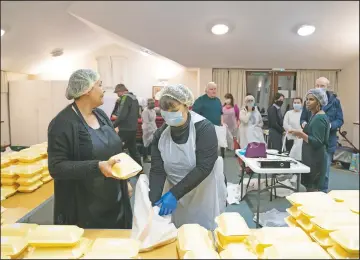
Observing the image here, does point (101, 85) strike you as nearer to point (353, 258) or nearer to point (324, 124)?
point (353, 258)

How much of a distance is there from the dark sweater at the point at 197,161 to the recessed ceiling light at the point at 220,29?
43cm

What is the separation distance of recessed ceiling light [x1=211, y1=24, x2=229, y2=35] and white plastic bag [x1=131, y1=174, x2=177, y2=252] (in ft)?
1.69

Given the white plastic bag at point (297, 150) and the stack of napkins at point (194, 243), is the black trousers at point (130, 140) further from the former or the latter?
the stack of napkins at point (194, 243)

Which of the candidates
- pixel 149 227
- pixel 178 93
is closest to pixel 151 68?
pixel 178 93

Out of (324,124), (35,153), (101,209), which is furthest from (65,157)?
(324,124)

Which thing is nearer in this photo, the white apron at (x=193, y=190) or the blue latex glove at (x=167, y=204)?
the blue latex glove at (x=167, y=204)

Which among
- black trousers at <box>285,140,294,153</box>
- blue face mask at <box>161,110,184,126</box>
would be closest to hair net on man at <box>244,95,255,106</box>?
blue face mask at <box>161,110,184,126</box>

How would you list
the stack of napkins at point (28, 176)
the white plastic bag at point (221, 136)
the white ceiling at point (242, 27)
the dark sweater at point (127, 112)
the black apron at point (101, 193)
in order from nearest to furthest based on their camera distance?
1. the white ceiling at point (242, 27)
2. the black apron at point (101, 193)
3. the stack of napkins at point (28, 176)
4. the white plastic bag at point (221, 136)
5. the dark sweater at point (127, 112)

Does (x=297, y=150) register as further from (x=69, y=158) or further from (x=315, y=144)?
(x=69, y=158)

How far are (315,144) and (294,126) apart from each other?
10.4 inches

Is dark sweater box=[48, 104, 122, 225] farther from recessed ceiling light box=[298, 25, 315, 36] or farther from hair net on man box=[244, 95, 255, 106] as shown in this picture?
recessed ceiling light box=[298, 25, 315, 36]

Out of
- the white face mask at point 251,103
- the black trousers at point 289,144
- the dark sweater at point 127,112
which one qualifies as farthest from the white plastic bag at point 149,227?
the black trousers at point 289,144

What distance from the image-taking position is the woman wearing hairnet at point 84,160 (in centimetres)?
90

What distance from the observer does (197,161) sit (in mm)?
1024
